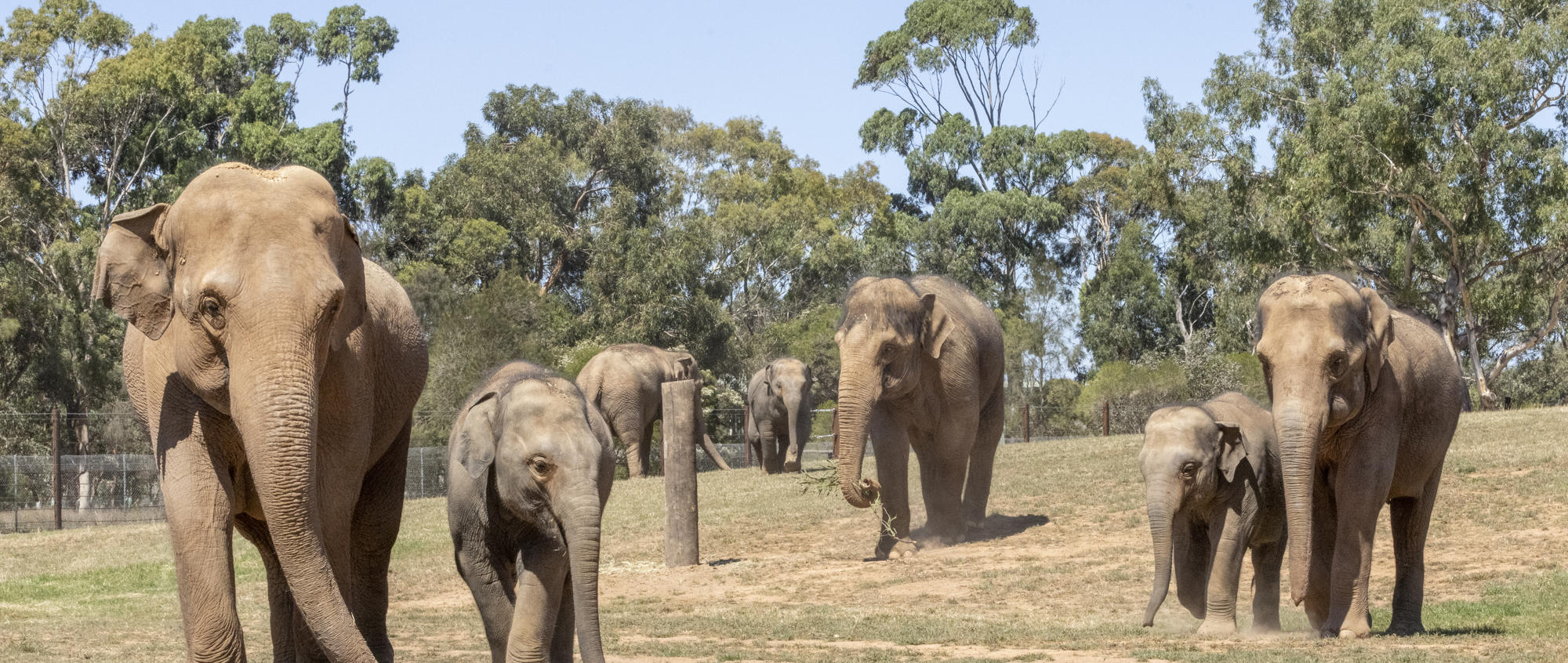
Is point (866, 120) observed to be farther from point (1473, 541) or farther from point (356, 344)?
point (356, 344)

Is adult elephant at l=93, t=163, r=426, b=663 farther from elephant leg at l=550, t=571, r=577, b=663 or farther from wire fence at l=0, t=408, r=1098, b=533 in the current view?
wire fence at l=0, t=408, r=1098, b=533

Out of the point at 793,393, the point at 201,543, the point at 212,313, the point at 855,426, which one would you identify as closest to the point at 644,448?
the point at 793,393

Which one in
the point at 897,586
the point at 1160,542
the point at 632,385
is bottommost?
the point at 897,586

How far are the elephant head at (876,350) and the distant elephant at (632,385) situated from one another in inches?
550

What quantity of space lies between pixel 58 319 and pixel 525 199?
21.9 metres

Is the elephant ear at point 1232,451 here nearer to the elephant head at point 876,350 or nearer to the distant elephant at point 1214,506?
the distant elephant at point 1214,506

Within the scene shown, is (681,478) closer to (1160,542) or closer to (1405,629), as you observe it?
(1160,542)

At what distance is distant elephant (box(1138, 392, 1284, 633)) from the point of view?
36.9 ft

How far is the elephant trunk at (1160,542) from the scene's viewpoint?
10945 millimetres

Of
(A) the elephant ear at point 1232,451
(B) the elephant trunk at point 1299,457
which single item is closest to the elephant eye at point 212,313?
(B) the elephant trunk at point 1299,457

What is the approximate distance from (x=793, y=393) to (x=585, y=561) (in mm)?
21008

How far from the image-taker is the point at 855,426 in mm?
14867

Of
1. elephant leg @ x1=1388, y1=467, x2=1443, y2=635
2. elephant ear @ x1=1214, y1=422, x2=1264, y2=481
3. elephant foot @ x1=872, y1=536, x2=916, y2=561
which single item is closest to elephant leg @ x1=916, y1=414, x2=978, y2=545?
elephant foot @ x1=872, y1=536, x2=916, y2=561

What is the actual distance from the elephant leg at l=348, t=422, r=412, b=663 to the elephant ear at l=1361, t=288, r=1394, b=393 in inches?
243
